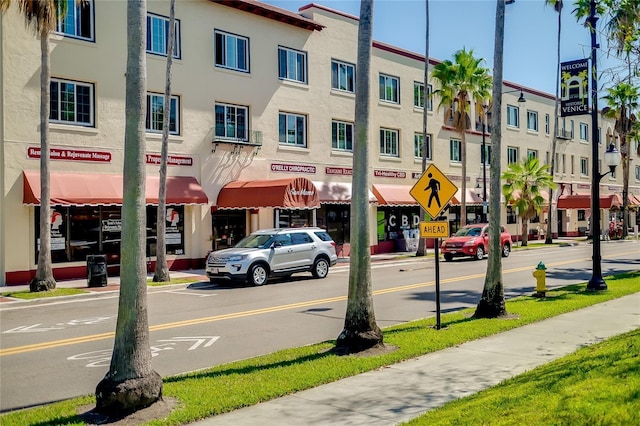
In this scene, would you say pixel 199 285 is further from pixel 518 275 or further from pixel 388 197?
pixel 388 197

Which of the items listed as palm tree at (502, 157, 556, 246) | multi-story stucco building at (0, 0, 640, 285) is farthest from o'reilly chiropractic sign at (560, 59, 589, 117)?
palm tree at (502, 157, 556, 246)

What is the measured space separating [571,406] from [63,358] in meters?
7.54

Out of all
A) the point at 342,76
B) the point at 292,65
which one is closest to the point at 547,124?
the point at 342,76

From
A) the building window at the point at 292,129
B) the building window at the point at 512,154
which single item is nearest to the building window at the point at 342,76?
the building window at the point at 292,129

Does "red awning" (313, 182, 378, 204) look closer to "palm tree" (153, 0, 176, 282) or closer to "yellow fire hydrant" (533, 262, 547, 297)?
"palm tree" (153, 0, 176, 282)

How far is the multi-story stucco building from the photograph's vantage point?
20.7 meters

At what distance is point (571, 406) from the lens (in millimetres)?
5254

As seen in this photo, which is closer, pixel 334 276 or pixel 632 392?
pixel 632 392

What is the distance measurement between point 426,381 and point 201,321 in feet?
21.1

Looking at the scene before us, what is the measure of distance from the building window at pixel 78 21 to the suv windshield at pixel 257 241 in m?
9.69

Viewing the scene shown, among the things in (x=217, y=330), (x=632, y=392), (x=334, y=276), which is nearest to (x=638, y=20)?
(x=632, y=392)

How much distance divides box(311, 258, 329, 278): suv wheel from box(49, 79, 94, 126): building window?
9.83 metres

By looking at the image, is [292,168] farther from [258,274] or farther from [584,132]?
[584,132]

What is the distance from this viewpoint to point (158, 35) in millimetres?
24609
